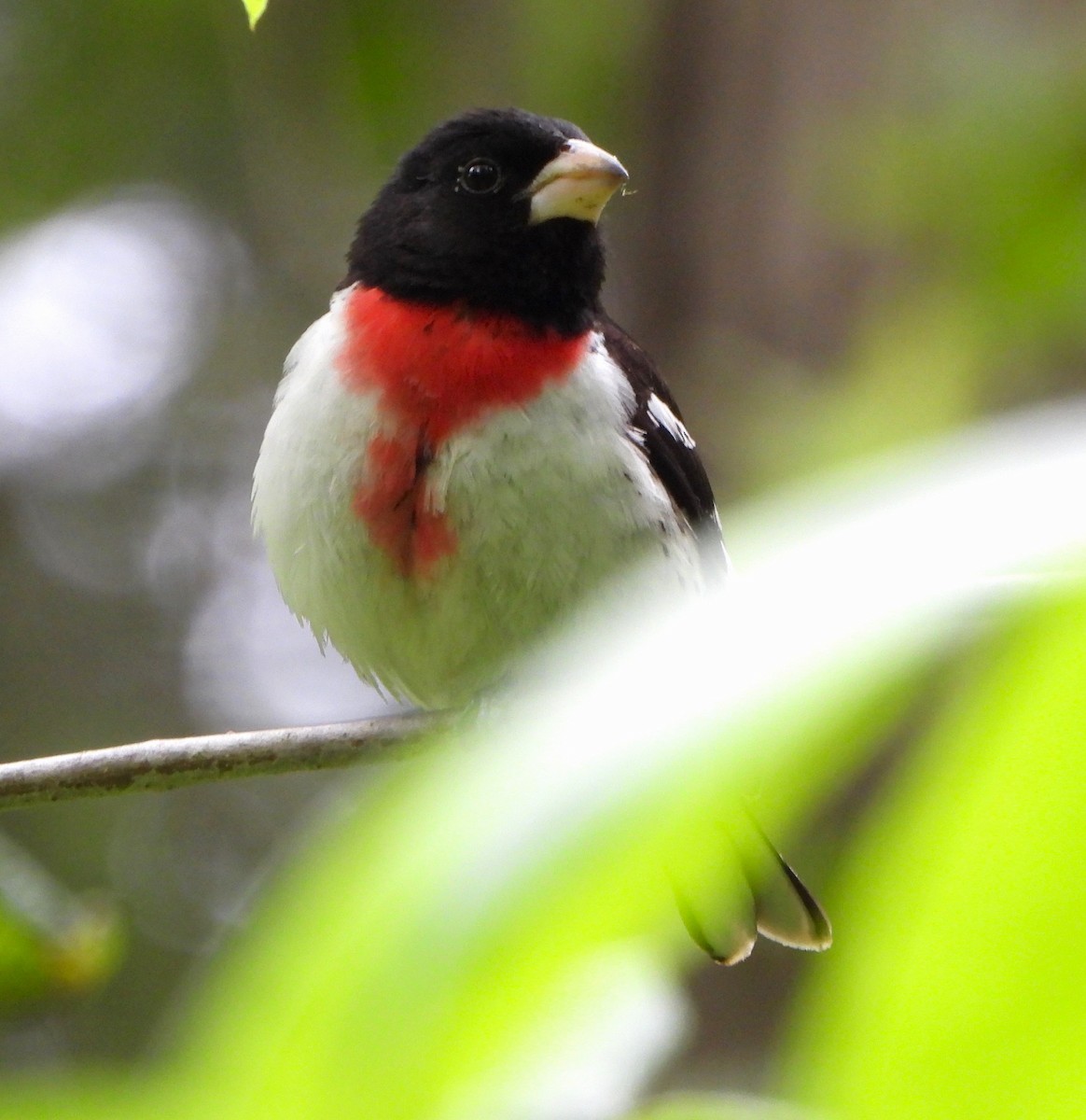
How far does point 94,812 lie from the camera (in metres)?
8.51

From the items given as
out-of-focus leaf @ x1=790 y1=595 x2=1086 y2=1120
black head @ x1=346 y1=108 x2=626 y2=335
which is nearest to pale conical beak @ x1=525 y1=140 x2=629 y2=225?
black head @ x1=346 y1=108 x2=626 y2=335

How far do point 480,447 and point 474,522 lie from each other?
0.17m

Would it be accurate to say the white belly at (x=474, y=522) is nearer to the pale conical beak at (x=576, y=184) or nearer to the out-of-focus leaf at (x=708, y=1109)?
the pale conical beak at (x=576, y=184)

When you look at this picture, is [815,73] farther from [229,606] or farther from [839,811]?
[229,606]

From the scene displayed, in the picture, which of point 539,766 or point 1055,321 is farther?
point 1055,321

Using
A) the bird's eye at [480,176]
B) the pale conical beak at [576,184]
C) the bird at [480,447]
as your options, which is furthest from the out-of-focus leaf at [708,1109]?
the bird's eye at [480,176]

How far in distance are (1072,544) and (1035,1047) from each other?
18 cm

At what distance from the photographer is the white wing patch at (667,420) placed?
4.07 metres

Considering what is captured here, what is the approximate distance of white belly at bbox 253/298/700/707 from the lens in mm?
3521

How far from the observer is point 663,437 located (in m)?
4.06

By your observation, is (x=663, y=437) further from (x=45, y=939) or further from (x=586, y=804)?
(x=586, y=804)

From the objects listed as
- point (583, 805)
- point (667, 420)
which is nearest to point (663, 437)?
point (667, 420)

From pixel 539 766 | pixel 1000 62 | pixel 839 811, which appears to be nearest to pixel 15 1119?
pixel 539 766

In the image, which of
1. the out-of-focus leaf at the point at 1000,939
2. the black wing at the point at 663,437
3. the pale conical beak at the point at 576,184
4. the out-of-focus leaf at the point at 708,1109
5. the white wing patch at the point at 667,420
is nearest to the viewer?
the out-of-focus leaf at the point at 1000,939
